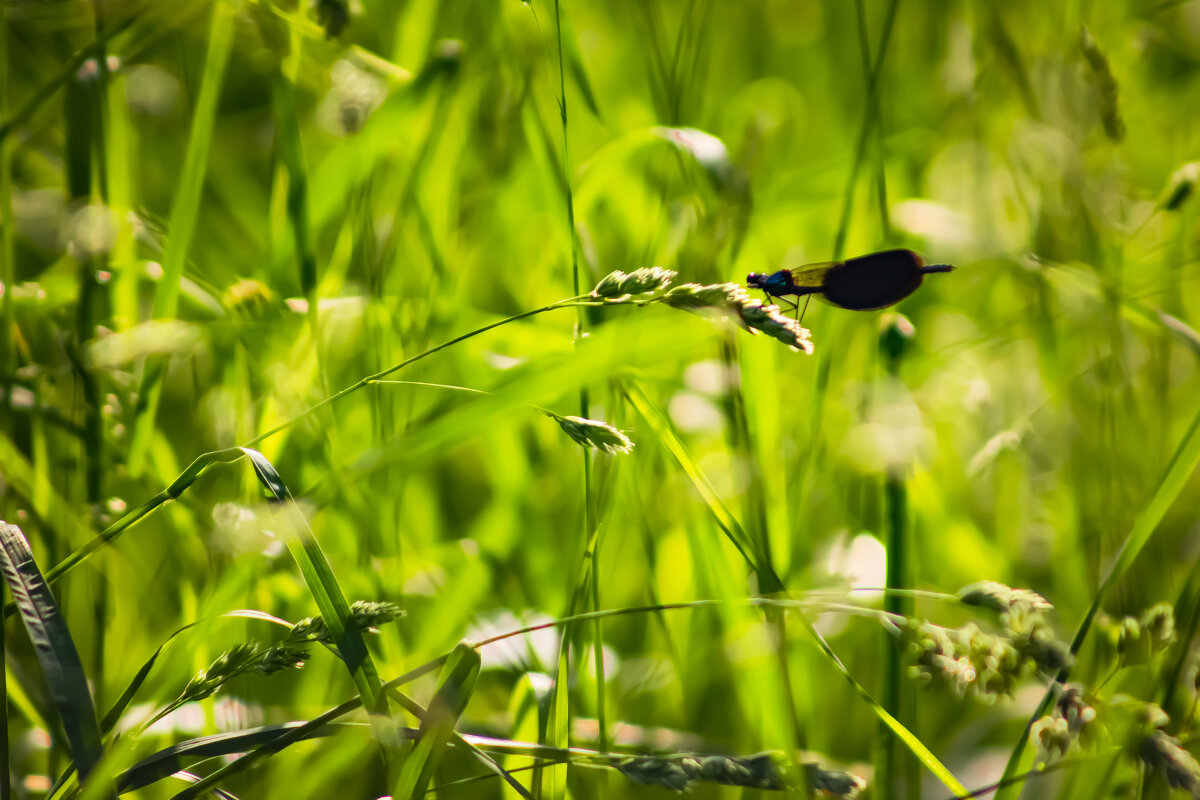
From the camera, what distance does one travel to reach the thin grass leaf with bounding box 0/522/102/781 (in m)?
0.53

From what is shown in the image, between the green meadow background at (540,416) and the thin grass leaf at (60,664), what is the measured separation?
0.32 feet

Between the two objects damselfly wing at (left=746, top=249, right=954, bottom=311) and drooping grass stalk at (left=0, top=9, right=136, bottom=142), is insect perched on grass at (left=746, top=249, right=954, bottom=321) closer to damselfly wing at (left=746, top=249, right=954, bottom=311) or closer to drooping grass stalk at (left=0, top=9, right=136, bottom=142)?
damselfly wing at (left=746, top=249, right=954, bottom=311)

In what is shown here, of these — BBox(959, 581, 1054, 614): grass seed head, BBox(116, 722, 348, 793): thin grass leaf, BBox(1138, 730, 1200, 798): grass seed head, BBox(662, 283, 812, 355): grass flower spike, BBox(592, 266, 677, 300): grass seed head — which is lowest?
BBox(116, 722, 348, 793): thin grass leaf

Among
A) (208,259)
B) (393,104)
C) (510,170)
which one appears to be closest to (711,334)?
(393,104)

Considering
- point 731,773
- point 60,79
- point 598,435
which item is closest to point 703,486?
point 598,435

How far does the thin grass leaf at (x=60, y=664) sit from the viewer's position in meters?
0.53

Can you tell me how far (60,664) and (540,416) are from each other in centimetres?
86

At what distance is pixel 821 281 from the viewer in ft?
2.29

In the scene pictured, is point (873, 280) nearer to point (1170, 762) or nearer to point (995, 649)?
point (995, 649)

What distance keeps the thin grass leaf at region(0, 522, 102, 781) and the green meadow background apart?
3.8 inches

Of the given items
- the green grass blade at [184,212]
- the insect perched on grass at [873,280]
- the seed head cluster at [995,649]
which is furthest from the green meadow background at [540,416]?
the insect perched on grass at [873,280]

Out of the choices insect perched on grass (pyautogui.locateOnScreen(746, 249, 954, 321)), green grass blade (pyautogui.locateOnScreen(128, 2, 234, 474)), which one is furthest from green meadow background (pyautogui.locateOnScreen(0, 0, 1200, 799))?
insect perched on grass (pyautogui.locateOnScreen(746, 249, 954, 321))

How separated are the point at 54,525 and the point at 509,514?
0.62 metres

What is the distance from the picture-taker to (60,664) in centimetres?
55
